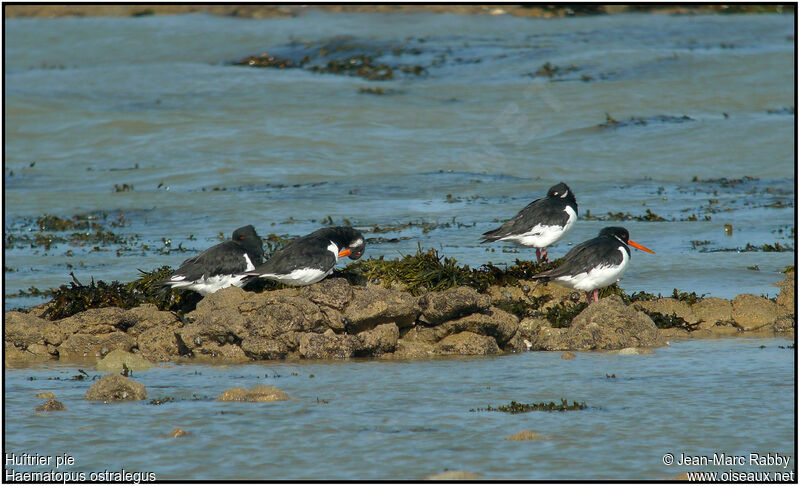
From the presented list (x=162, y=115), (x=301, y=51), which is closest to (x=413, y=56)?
(x=301, y=51)

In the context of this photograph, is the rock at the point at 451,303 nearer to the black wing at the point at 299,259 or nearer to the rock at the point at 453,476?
the black wing at the point at 299,259

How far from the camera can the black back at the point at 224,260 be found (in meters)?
10.7

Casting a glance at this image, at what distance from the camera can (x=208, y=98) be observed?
118 feet

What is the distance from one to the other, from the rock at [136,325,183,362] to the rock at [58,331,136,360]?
0.21 meters

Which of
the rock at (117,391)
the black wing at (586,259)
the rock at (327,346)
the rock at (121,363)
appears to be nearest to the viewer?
the rock at (117,391)

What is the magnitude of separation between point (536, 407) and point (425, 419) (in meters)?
0.90

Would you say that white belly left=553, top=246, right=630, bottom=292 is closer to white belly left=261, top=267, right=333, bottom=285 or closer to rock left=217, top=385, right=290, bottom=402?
white belly left=261, top=267, right=333, bottom=285

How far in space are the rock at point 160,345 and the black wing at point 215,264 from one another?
0.71 m

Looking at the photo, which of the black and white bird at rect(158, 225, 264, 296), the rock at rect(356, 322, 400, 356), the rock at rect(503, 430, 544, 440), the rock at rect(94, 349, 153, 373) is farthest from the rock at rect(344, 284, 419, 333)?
the rock at rect(503, 430, 544, 440)

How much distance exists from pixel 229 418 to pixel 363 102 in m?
27.5

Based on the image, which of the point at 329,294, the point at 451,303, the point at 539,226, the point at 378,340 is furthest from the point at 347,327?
the point at 539,226

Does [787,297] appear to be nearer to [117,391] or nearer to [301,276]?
[301,276]

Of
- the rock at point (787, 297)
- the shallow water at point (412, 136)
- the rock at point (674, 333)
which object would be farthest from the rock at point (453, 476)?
the shallow water at point (412, 136)

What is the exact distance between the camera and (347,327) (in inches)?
394
